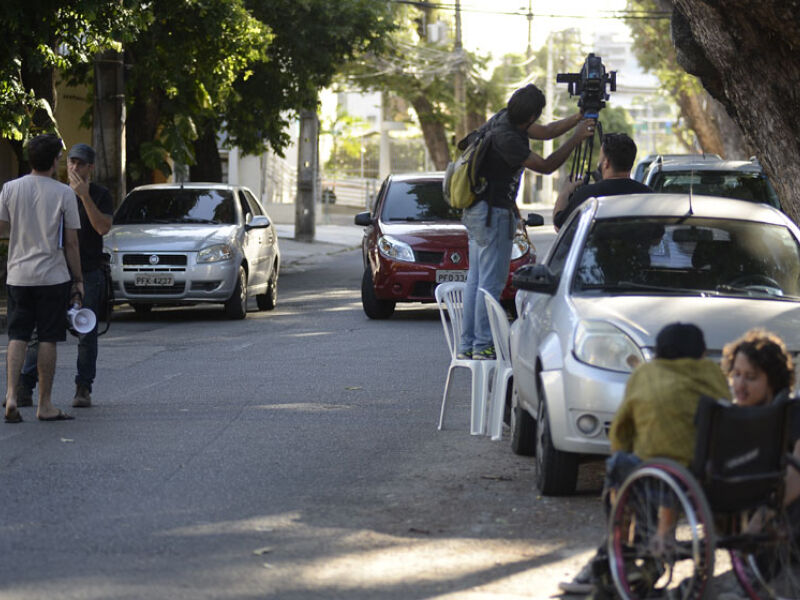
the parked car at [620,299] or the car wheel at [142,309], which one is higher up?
the parked car at [620,299]

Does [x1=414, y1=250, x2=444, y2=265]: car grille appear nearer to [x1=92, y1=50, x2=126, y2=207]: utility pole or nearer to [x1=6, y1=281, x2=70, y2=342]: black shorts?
[x1=92, y1=50, x2=126, y2=207]: utility pole

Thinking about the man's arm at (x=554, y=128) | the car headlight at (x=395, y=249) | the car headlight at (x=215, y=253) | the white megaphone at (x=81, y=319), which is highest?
the man's arm at (x=554, y=128)

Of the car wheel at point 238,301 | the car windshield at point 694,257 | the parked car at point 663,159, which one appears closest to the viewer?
the car windshield at point 694,257

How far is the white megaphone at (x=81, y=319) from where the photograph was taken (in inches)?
388

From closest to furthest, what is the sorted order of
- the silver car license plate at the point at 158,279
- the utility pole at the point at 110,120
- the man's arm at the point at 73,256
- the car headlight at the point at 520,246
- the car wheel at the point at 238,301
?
the man's arm at the point at 73,256, the car headlight at the point at 520,246, the silver car license plate at the point at 158,279, the car wheel at the point at 238,301, the utility pole at the point at 110,120

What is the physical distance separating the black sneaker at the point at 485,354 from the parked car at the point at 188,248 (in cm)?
797

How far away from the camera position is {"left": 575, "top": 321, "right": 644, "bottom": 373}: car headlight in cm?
669

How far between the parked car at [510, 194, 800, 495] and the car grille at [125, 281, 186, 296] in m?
8.92

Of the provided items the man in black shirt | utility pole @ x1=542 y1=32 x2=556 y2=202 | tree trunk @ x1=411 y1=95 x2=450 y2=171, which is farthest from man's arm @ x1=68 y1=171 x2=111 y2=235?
utility pole @ x1=542 y1=32 x2=556 y2=202

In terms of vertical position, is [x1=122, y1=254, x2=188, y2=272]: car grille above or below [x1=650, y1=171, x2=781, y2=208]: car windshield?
below

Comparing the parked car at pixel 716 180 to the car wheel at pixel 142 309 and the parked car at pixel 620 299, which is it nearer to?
the car wheel at pixel 142 309

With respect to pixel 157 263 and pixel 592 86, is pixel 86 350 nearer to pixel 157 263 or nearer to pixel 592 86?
pixel 592 86

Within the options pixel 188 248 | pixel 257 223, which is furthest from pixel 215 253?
pixel 257 223

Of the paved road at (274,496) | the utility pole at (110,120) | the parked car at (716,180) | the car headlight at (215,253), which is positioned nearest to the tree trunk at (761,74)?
the parked car at (716,180)
